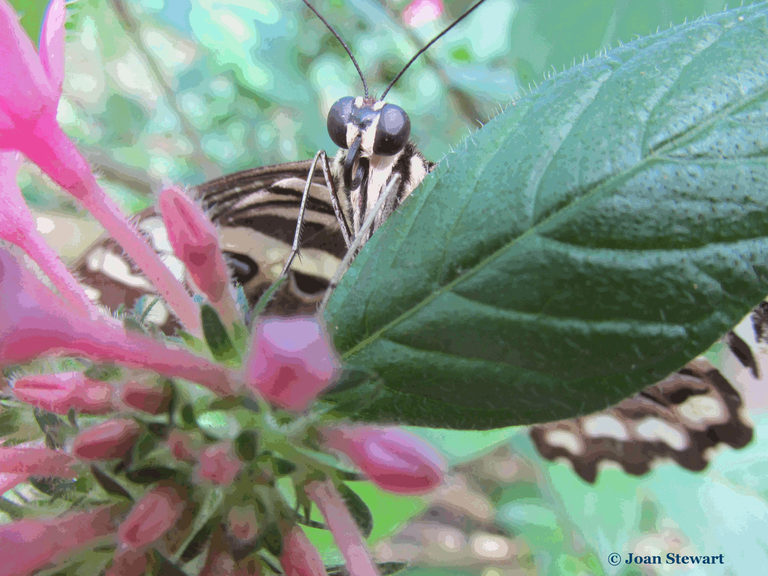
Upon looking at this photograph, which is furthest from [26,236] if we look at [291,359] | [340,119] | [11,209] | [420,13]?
[420,13]

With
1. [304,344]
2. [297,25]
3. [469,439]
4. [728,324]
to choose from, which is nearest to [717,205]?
[728,324]

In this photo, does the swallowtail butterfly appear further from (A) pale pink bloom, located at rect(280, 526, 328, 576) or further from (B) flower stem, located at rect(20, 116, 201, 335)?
(A) pale pink bloom, located at rect(280, 526, 328, 576)

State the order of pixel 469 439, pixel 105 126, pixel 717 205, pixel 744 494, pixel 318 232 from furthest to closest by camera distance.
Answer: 1. pixel 105 126
2. pixel 744 494
3. pixel 318 232
4. pixel 469 439
5. pixel 717 205

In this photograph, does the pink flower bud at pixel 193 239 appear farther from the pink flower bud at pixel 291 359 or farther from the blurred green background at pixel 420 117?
the blurred green background at pixel 420 117

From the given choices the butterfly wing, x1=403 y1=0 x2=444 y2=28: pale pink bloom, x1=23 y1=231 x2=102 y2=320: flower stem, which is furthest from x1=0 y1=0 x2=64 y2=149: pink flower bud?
x1=403 y1=0 x2=444 y2=28: pale pink bloom

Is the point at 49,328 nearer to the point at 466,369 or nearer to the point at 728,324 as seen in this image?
the point at 466,369

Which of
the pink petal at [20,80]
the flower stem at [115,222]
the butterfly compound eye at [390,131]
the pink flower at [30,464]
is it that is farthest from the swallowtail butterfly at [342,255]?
the pink flower at [30,464]

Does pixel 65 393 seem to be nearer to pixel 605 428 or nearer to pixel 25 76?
pixel 25 76
